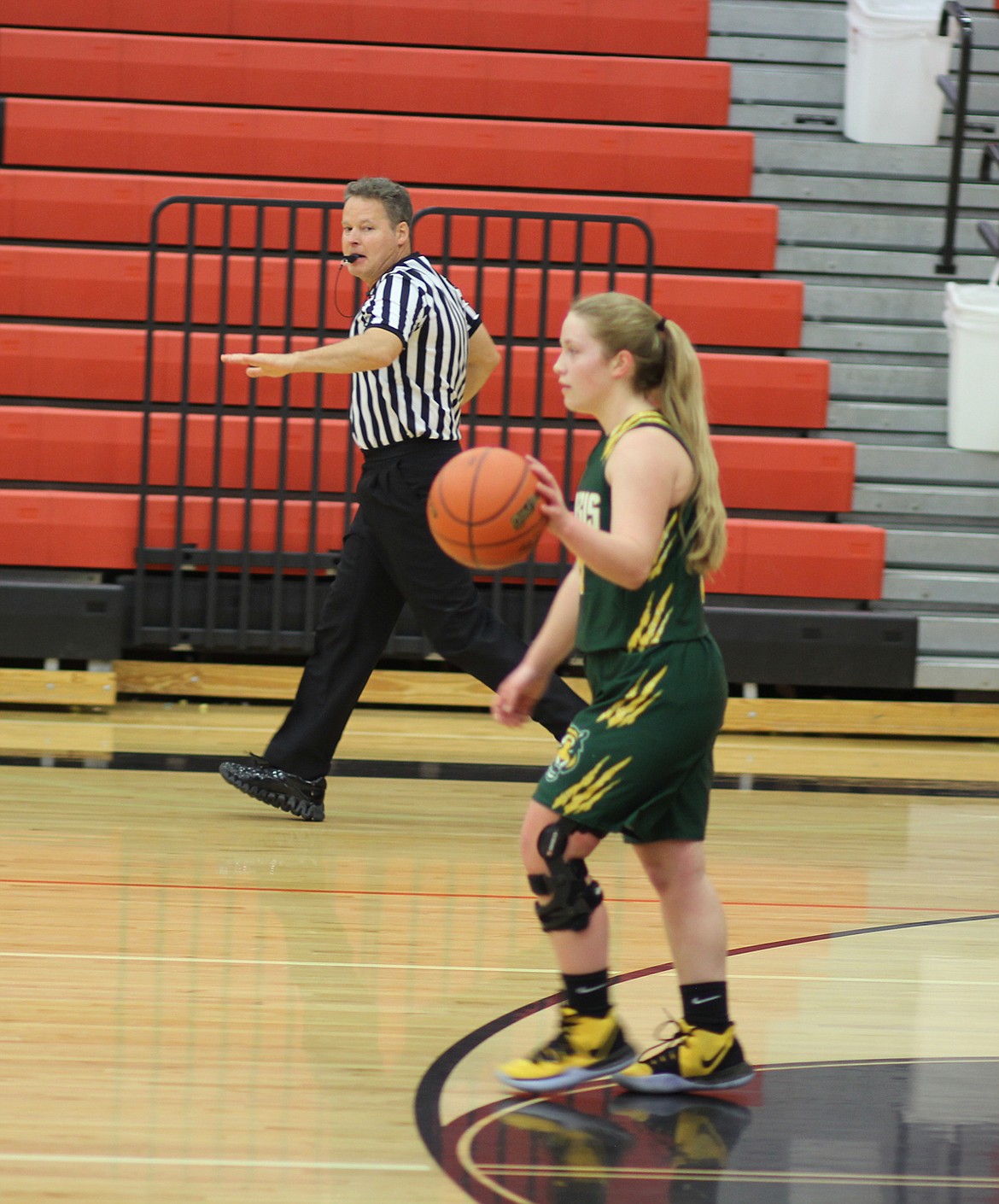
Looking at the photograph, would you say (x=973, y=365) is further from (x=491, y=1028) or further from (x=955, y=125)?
(x=491, y=1028)

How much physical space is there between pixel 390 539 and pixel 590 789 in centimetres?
172

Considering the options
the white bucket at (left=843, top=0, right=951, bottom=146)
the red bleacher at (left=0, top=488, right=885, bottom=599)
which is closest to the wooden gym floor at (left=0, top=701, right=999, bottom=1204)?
the red bleacher at (left=0, top=488, right=885, bottom=599)

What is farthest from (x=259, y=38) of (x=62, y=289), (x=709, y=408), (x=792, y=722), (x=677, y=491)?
(x=677, y=491)

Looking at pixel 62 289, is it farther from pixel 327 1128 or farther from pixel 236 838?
pixel 327 1128

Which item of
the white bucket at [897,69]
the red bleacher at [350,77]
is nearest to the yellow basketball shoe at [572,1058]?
the red bleacher at [350,77]

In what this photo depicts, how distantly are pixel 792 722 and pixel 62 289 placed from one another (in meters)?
3.18

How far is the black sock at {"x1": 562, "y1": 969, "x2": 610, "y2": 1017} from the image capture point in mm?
2242

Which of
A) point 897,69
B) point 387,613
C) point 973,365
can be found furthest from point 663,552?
point 897,69

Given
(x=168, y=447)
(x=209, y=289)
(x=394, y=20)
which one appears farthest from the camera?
(x=394, y=20)

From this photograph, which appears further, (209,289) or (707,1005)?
(209,289)

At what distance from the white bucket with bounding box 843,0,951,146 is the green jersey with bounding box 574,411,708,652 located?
5.50 m

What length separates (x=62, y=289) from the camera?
6.19 meters

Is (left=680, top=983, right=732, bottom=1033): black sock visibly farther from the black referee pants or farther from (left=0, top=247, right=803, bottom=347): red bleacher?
(left=0, top=247, right=803, bottom=347): red bleacher

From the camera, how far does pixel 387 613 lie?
3936 millimetres
